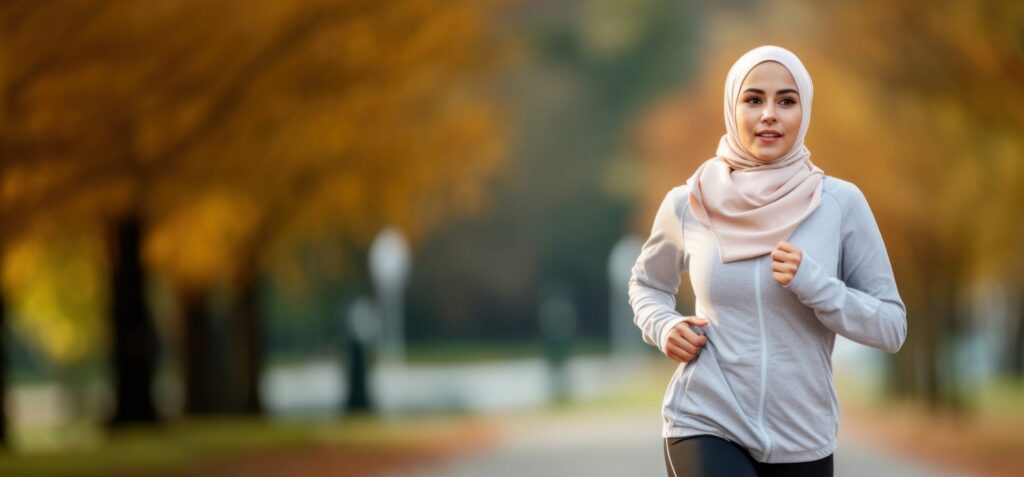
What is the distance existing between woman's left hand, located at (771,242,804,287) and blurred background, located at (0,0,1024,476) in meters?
8.66

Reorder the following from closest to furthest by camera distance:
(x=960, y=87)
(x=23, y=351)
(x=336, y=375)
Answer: (x=960, y=87) < (x=336, y=375) < (x=23, y=351)

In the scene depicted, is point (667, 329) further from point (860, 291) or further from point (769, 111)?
point (769, 111)

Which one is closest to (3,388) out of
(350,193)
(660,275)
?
(350,193)

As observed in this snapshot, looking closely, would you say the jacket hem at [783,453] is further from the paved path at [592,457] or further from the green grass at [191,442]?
the green grass at [191,442]

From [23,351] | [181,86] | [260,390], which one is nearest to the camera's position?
[181,86]

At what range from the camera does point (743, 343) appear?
4.27m

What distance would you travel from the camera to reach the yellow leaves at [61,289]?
20.5 metres

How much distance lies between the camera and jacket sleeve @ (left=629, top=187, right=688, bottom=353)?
4434mm

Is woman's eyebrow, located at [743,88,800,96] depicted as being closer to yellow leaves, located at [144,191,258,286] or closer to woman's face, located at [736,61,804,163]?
woman's face, located at [736,61,804,163]

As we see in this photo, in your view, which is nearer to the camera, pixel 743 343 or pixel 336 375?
pixel 743 343

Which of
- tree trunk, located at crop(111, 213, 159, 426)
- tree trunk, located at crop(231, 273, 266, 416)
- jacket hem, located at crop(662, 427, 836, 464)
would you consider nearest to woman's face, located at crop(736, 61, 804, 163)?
jacket hem, located at crop(662, 427, 836, 464)

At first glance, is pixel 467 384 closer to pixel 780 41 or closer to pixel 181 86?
pixel 780 41

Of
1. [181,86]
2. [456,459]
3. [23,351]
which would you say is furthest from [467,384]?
[181,86]

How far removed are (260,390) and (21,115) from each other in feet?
39.6
